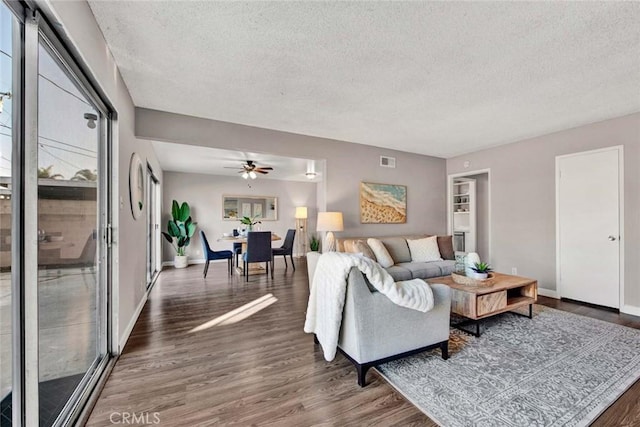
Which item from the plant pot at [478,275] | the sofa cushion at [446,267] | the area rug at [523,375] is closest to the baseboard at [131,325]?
the area rug at [523,375]

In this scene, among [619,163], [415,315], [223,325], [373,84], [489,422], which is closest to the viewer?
[489,422]

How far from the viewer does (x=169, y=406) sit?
1.64 m

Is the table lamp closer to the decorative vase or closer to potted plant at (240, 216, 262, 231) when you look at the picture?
the decorative vase

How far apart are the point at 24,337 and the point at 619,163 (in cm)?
550

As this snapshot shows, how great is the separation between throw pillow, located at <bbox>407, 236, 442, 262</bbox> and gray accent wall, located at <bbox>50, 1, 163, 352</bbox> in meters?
3.75

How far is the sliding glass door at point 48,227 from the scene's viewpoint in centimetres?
107

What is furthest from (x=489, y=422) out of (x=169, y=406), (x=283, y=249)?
(x=283, y=249)

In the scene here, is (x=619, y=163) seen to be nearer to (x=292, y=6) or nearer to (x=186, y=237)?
(x=292, y=6)

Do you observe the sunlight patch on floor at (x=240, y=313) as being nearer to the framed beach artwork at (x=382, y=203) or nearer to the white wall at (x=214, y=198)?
the framed beach artwork at (x=382, y=203)

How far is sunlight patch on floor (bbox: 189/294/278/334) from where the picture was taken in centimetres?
291

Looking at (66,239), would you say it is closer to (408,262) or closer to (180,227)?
(408,262)

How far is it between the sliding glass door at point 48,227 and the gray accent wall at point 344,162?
114 centimetres

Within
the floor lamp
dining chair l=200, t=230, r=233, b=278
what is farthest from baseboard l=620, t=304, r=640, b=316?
the floor lamp

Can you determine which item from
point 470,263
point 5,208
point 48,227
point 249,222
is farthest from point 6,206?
point 249,222
